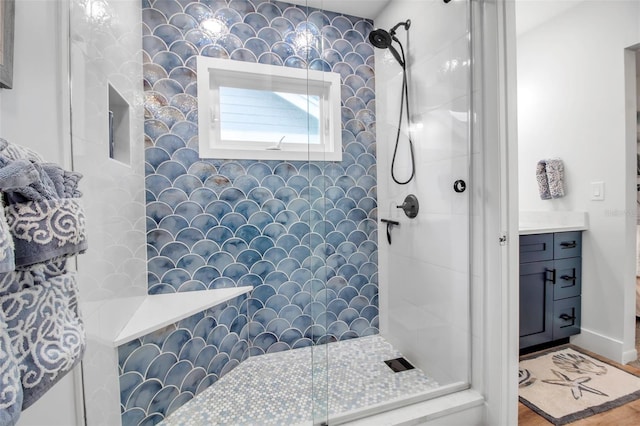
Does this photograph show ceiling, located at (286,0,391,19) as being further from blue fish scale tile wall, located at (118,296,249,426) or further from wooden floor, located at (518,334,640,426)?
wooden floor, located at (518,334,640,426)

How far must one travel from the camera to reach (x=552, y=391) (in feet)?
5.18

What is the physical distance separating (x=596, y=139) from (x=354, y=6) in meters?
Result: 1.82

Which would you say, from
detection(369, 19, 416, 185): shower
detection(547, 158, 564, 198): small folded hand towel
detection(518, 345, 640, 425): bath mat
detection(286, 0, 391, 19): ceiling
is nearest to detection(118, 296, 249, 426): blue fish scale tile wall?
detection(369, 19, 416, 185): shower

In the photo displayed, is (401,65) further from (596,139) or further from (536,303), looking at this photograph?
(536,303)

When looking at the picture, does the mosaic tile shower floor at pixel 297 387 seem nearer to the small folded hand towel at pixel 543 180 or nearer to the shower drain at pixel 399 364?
the shower drain at pixel 399 364

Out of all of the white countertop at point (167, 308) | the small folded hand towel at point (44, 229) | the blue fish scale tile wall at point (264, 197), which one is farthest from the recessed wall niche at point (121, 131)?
the small folded hand towel at point (44, 229)

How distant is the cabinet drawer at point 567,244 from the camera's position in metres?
1.99

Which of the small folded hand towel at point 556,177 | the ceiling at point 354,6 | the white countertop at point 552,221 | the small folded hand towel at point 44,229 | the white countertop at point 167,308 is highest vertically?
the ceiling at point 354,6

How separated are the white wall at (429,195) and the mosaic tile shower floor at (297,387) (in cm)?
18

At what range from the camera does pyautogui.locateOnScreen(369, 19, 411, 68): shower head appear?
5.49ft

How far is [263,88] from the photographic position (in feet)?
6.29

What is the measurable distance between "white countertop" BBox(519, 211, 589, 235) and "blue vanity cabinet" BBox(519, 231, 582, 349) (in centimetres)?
4

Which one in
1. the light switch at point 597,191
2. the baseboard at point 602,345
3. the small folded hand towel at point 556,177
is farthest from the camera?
the small folded hand towel at point 556,177

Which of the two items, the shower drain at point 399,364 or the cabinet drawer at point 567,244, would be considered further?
the cabinet drawer at point 567,244
